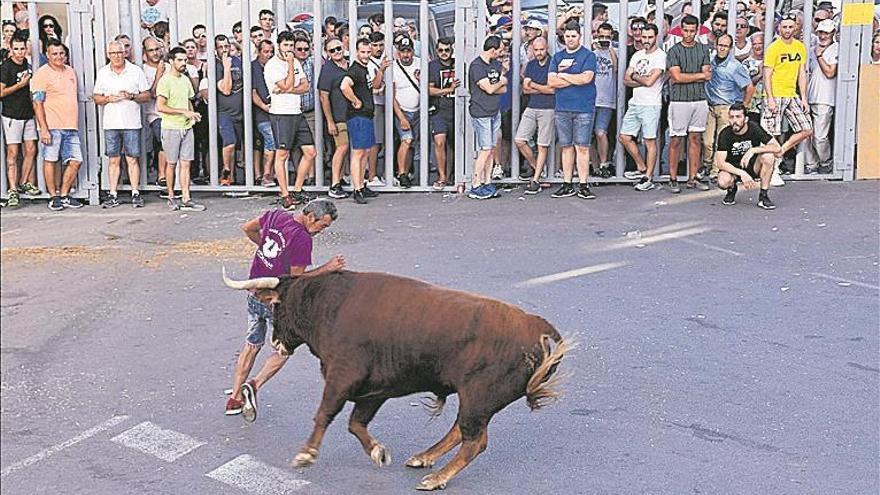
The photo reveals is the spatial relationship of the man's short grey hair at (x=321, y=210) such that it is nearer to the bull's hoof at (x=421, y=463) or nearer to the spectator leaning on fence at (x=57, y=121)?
the bull's hoof at (x=421, y=463)

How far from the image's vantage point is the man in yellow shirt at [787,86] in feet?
42.3

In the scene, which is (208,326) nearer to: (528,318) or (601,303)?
(601,303)

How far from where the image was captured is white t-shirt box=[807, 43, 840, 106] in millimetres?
13359

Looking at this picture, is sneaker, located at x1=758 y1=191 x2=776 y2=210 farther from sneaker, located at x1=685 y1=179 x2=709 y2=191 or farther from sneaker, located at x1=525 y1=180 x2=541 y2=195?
sneaker, located at x1=525 y1=180 x2=541 y2=195

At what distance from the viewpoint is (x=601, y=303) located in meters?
8.59

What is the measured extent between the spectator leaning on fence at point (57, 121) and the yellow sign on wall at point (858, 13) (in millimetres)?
8713

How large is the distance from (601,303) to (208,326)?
2863mm

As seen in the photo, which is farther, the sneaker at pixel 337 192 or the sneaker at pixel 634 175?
the sneaker at pixel 634 175

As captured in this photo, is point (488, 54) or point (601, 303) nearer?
point (601, 303)

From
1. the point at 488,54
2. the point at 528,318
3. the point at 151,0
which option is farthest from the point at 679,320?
the point at 151,0

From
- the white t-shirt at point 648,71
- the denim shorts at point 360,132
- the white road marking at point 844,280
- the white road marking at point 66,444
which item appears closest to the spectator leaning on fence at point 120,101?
the denim shorts at point 360,132

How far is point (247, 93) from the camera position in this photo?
42.9 ft

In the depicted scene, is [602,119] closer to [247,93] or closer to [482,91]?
[482,91]

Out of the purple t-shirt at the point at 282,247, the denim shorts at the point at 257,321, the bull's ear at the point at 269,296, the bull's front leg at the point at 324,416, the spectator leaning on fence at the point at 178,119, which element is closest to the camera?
the bull's front leg at the point at 324,416
